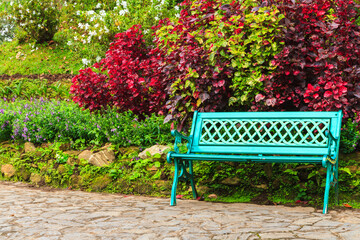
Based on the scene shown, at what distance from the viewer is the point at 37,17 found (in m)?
11.8

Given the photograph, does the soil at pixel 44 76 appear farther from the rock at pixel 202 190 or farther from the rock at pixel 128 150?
the rock at pixel 202 190

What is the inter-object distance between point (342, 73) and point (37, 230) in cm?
348

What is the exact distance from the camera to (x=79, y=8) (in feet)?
36.8

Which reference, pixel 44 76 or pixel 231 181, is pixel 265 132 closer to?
pixel 231 181

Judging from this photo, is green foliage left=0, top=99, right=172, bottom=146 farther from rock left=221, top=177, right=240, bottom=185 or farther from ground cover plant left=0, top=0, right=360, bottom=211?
rock left=221, top=177, right=240, bottom=185

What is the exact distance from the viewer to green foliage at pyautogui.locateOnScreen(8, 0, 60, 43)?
454 inches

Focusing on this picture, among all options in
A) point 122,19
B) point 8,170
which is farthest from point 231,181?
point 122,19

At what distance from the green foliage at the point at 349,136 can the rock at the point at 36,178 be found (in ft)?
13.5

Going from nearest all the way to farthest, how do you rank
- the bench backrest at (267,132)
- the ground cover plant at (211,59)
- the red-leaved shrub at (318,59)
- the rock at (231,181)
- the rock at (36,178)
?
the bench backrest at (267,132) → the red-leaved shrub at (318,59) → the ground cover plant at (211,59) → the rock at (231,181) → the rock at (36,178)

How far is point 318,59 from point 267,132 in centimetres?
95

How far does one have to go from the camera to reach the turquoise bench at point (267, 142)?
402 cm

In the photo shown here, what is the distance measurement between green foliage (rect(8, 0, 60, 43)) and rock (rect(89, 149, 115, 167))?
7437 mm

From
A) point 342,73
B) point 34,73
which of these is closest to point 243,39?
point 342,73

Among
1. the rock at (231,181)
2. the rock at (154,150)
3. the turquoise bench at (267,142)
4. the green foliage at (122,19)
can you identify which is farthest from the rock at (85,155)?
the green foliage at (122,19)
